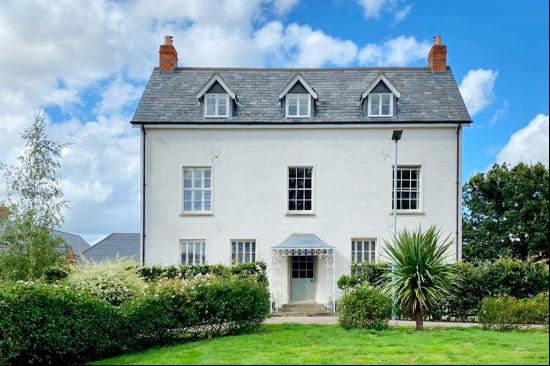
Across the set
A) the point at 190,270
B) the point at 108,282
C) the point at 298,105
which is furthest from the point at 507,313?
the point at 298,105

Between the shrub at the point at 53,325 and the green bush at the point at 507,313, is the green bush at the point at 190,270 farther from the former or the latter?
the green bush at the point at 507,313

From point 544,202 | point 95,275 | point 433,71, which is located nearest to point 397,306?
point 544,202

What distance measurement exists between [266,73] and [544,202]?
753 inches

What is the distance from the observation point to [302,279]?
23.0 m

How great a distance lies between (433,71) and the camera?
25.6 m

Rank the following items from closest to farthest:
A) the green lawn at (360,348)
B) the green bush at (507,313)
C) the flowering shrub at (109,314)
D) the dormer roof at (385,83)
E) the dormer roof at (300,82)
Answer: the green lawn at (360,348)
the flowering shrub at (109,314)
the green bush at (507,313)
the dormer roof at (385,83)
the dormer roof at (300,82)

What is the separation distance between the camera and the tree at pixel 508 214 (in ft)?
28.6

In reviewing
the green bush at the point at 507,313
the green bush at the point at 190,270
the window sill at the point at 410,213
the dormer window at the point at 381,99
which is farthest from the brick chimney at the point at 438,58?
the green bush at the point at 507,313

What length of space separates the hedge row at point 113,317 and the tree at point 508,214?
7.42 metres

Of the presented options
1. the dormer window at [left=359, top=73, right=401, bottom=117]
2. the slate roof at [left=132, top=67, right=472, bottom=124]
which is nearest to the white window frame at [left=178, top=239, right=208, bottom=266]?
the slate roof at [left=132, top=67, right=472, bottom=124]

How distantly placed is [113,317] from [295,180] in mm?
12077

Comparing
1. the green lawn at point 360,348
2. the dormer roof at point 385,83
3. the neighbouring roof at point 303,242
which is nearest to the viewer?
the green lawn at point 360,348

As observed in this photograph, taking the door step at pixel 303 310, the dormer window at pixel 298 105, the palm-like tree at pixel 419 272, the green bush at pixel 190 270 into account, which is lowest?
the door step at pixel 303 310

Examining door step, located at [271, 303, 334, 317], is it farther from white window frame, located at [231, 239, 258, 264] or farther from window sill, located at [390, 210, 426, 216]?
window sill, located at [390, 210, 426, 216]
